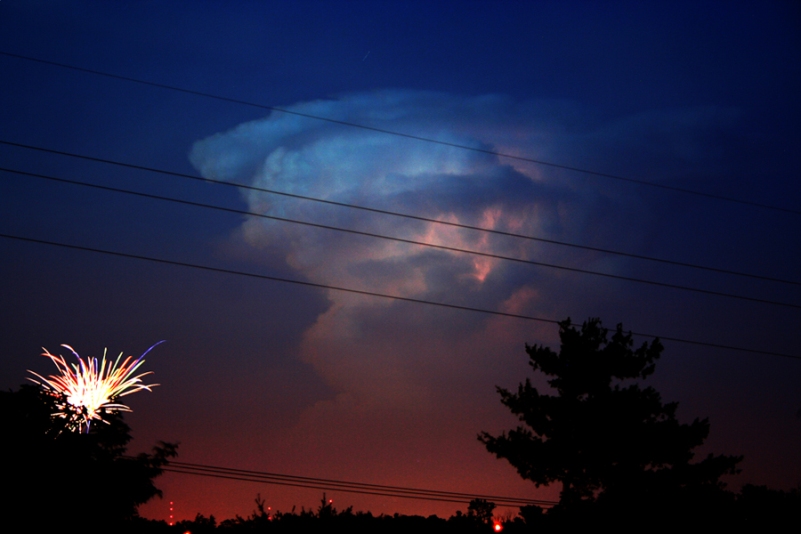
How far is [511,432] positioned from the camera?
36.3m

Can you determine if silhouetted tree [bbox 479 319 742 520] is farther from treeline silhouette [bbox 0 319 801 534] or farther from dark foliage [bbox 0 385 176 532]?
dark foliage [bbox 0 385 176 532]

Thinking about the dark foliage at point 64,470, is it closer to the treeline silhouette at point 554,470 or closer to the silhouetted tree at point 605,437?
the treeline silhouette at point 554,470

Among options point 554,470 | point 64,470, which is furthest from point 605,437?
point 64,470

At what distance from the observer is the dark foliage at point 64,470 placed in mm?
20375

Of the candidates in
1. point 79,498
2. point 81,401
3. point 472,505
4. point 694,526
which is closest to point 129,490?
point 79,498

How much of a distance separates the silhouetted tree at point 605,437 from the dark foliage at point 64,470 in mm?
19289

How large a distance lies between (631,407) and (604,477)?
3.67 m

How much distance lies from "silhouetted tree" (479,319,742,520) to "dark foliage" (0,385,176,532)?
63.3 feet

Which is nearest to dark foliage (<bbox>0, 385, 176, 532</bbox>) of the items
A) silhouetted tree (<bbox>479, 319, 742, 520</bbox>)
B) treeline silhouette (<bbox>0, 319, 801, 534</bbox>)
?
treeline silhouette (<bbox>0, 319, 801, 534</bbox>)

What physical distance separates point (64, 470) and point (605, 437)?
78.3 ft

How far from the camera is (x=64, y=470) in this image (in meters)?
21.1

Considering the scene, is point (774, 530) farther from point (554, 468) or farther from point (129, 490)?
point (129, 490)

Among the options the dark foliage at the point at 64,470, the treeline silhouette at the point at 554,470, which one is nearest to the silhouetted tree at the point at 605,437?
the treeline silhouette at the point at 554,470

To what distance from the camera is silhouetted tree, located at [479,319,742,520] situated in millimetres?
33656
